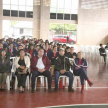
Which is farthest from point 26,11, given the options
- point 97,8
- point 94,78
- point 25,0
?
point 94,78

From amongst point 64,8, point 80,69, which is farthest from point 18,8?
point 80,69

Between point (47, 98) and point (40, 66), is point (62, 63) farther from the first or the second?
point (47, 98)

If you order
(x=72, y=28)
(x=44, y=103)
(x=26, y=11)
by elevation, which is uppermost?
(x=26, y=11)

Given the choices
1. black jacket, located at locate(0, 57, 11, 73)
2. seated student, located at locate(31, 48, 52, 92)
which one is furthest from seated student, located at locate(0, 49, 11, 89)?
seated student, located at locate(31, 48, 52, 92)

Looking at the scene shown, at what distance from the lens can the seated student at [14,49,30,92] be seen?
4945mm

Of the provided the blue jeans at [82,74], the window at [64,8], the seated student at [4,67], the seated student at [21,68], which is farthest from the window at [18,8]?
the blue jeans at [82,74]

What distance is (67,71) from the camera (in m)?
5.32

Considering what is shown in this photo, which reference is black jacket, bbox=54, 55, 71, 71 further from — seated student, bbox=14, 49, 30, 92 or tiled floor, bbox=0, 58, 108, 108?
seated student, bbox=14, 49, 30, 92

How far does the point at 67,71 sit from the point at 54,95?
0.85m

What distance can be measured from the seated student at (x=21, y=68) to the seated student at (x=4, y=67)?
21 cm

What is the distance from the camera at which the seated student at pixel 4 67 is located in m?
5.00

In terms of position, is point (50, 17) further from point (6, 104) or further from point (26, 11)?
point (6, 104)

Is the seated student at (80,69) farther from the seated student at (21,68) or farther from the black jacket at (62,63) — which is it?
the seated student at (21,68)

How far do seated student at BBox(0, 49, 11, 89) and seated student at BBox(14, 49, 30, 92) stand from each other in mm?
208
